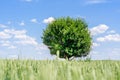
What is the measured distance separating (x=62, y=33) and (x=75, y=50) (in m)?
4.89

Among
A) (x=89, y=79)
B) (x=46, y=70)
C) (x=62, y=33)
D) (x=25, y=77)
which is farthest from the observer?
(x=62, y=33)

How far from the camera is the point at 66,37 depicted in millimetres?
57531

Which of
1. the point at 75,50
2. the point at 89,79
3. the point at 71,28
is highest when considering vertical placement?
the point at 71,28

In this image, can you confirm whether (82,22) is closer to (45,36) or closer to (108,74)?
(45,36)

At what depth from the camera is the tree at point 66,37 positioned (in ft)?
189

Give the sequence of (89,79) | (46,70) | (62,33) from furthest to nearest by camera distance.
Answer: (62,33) < (89,79) < (46,70)

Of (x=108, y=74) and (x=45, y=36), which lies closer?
(x=108, y=74)

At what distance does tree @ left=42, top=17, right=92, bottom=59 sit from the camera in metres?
57.8

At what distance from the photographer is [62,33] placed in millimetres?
57531

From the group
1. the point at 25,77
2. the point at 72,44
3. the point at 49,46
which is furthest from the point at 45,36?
the point at 25,77

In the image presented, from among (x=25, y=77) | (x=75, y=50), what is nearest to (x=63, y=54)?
(x=75, y=50)

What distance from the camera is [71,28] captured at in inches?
2283

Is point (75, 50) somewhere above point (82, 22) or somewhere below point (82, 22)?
below

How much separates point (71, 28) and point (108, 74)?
56880 mm
